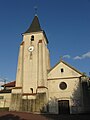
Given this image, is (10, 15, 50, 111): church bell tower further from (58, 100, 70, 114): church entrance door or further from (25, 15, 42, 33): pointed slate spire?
(58, 100, 70, 114): church entrance door

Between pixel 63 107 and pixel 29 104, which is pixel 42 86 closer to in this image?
pixel 29 104

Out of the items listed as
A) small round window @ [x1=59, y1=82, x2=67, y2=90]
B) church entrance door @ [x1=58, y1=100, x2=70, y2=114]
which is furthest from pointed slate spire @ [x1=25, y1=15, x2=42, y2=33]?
church entrance door @ [x1=58, y1=100, x2=70, y2=114]

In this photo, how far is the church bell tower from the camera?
89.7 feet

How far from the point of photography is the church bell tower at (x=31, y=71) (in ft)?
89.7

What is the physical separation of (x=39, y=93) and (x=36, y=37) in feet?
35.3

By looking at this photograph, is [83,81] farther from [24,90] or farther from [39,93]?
[24,90]

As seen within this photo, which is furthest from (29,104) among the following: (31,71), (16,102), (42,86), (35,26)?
(35,26)

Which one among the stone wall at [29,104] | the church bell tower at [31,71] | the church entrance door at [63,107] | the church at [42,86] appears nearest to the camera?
the stone wall at [29,104]

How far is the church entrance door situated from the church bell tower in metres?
3.11

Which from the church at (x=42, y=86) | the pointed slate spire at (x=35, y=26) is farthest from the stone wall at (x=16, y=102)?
the pointed slate spire at (x=35, y=26)

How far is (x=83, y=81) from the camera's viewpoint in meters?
27.8

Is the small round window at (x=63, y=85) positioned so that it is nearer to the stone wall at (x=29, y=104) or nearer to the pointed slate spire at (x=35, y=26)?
the stone wall at (x=29, y=104)

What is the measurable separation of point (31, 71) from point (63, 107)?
7.77m

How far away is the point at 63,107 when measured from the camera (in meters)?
28.4
